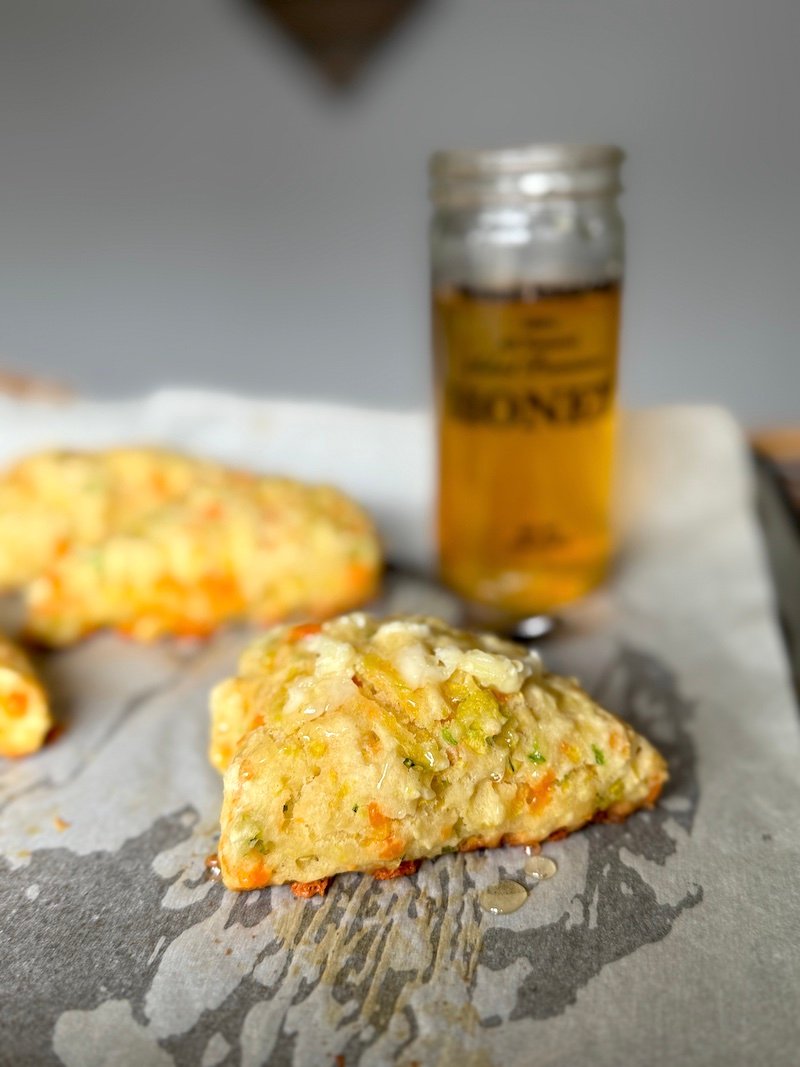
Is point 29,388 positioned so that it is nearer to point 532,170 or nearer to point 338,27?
point 532,170

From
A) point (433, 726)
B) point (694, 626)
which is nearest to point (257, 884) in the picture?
point (433, 726)

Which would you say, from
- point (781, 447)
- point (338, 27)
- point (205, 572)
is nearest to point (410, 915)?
point (205, 572)

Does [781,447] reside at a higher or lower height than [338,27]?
lower

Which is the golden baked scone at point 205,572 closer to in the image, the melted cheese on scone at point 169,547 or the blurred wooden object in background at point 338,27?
the melted cheese on scone at point 169,547

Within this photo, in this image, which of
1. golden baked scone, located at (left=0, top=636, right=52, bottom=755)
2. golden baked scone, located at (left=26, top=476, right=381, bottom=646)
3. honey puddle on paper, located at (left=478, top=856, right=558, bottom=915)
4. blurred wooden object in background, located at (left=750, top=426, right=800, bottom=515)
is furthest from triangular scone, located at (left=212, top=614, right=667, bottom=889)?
blurred wooden object in background, located at (left=750, top=426, right=800, bottom=515)

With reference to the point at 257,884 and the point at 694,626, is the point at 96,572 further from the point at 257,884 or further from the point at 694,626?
the point at 694,626

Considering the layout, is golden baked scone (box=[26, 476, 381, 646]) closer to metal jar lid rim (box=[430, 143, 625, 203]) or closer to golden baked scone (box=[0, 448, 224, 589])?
golden baked scone (box=[0, 448, 224, 589])
